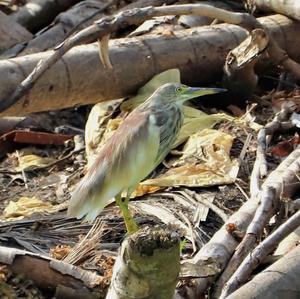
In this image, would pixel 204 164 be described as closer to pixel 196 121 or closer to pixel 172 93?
pixel 196 121

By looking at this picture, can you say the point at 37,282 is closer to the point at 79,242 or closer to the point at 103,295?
the point at 103,295

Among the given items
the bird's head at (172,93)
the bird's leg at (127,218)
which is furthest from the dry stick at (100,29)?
the bird's leg at (127,218)

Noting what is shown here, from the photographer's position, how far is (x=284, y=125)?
6.22 meters

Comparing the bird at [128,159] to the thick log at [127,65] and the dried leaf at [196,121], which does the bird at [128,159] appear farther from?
the thick log at [127,65]

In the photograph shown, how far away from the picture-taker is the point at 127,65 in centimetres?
668

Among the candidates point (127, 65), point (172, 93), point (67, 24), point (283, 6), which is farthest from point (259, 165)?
point (67, 24)

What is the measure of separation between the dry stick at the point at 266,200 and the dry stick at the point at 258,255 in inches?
6.1

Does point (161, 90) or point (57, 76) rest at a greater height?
point (161, 90)

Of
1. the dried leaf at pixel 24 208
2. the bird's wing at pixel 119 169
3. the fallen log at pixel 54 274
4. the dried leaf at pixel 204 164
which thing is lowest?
the dried leaf at pixel 204 164

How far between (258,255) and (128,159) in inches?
33.0

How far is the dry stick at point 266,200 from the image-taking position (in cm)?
445

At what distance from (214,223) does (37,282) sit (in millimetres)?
1295

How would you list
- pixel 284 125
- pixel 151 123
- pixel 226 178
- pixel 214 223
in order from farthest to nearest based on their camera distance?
pixel 284 125 < pixel 226 178 < pixel 214 223 < pixel 151 123

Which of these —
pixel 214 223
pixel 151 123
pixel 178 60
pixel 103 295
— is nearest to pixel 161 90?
pixel 151 123
